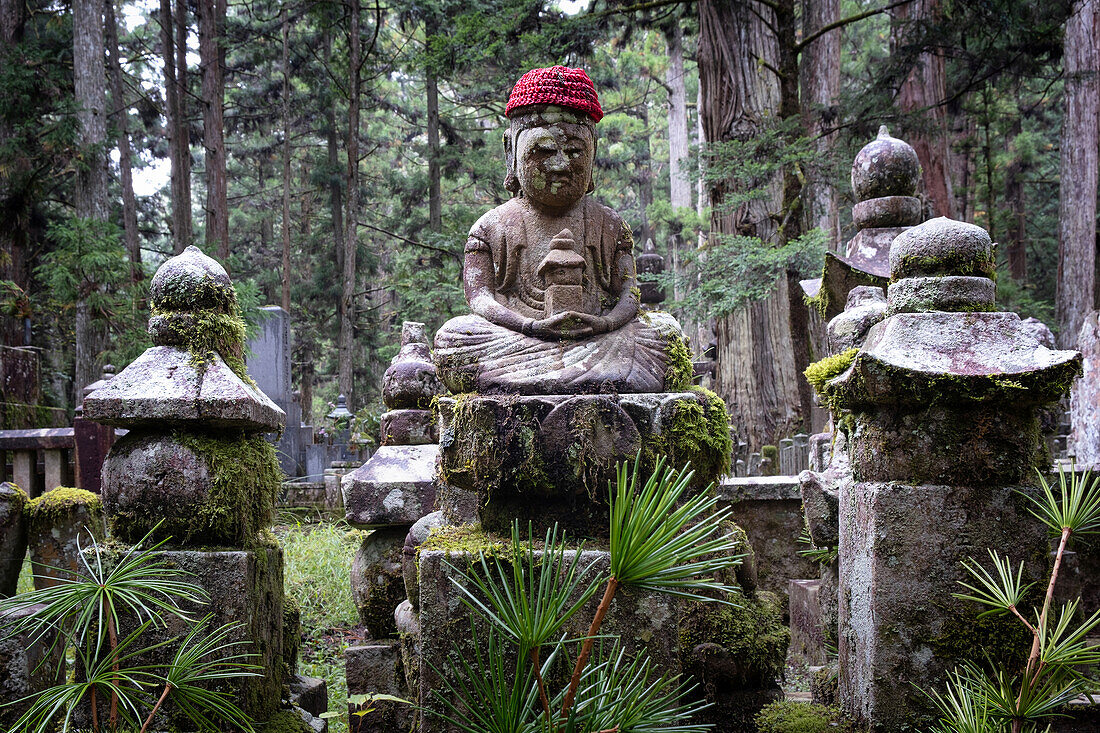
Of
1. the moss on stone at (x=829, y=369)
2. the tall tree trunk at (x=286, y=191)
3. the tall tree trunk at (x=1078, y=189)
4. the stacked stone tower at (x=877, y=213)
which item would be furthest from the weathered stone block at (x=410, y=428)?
the tall tree trunk at (x=1078, y=189)

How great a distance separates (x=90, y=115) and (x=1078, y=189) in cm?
1675

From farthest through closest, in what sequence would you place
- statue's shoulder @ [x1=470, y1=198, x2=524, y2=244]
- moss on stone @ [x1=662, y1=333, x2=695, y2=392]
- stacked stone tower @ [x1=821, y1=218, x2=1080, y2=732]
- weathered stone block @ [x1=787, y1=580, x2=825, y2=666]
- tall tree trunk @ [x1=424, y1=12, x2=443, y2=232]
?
tall tree trunk @ [x1=424, y1=12, x2=443, y2=232] → weathered stone block @ [x1=787, y1=580, x2=825, y2=666] → statue's shoulder @ [x1=470, y1=198, x2=524, y2=244] → moss on stone @ [x1=662, y1=333, x2=695, y2=392] → stacked stone tower @ [x1=821, y1=218, x2=1080, y2=732]

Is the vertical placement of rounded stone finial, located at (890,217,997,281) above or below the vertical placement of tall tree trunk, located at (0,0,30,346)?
below

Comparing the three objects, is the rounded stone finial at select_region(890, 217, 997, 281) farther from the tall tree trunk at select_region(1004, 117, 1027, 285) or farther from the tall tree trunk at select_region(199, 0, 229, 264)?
the tall tree trunk at select_region(1004, 117, 1027, 285)

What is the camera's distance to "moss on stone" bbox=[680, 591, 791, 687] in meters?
3.08

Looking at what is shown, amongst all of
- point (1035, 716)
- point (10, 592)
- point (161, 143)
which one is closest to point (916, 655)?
point (1035, 716)

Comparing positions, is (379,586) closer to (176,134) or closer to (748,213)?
(748,213)

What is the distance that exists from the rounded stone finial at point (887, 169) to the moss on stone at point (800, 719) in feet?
9.91

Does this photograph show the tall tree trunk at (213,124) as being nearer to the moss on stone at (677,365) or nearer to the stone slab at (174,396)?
the stone slab at (174,396)

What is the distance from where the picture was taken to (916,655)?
2367 mm

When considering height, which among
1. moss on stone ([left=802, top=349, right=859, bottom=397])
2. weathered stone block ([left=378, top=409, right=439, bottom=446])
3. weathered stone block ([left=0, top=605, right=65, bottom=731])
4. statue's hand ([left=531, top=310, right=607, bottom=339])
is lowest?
weathered stone block ([left=0, top=605, right=65, bottom=731])

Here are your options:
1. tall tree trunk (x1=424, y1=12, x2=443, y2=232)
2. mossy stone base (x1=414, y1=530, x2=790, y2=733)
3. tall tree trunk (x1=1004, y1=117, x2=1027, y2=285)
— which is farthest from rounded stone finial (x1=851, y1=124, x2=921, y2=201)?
tall tree trunk (x1=1004, y1=117, x2=1027, y2=285)

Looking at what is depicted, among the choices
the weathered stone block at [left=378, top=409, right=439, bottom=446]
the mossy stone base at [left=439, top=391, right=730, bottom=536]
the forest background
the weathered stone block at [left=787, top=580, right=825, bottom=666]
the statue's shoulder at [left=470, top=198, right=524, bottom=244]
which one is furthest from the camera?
the forest background

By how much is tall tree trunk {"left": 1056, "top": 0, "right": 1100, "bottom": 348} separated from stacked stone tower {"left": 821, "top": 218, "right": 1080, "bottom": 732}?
1319 cm
